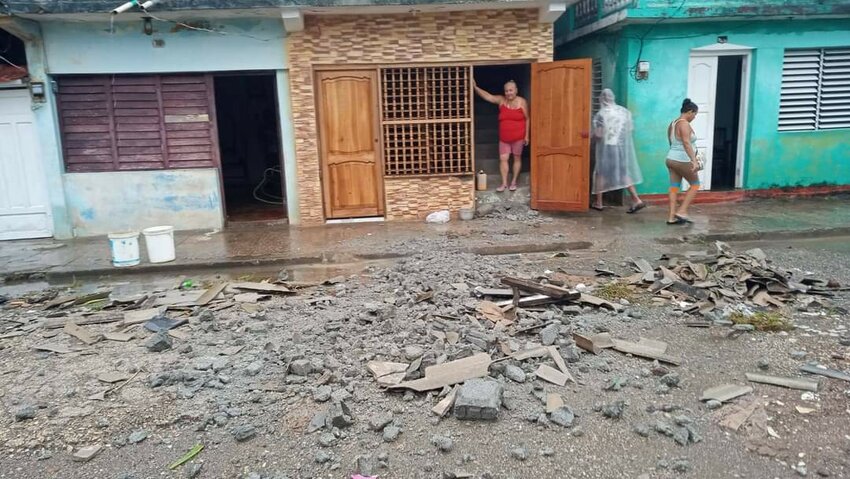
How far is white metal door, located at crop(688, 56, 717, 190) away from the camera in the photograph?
11.3 metres

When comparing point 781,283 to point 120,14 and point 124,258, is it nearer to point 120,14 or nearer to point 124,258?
point 124,258

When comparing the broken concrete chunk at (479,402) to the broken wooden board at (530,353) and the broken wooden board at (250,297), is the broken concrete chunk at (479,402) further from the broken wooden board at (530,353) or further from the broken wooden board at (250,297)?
the broken wooden board at (250,297)

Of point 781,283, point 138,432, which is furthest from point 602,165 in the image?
point 138,432

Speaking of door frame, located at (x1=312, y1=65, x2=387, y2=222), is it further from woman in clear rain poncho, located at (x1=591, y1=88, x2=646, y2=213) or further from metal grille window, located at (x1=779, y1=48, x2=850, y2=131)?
metal grille window, located at (x1=779, y1=48, x2=850, y2=131)

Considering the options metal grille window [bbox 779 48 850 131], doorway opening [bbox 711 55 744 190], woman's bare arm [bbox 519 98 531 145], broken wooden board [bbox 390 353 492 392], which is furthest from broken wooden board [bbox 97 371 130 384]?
metal grille window [bbox 779 48 850 131]

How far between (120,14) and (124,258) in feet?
12.6

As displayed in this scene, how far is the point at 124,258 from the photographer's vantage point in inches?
329

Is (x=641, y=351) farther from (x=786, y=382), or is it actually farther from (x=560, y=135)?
(x=560, y=135)

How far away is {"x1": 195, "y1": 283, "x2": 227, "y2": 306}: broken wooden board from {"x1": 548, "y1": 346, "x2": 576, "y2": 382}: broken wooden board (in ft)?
11.9

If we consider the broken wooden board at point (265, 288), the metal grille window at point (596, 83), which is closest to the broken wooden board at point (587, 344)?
the broken wooden board at point (265, 288)

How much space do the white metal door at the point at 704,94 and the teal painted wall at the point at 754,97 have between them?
26 cm

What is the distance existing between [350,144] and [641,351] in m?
6.92

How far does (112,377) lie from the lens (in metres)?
4.84

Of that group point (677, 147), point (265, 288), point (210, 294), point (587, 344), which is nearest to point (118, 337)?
point (210, 294)
